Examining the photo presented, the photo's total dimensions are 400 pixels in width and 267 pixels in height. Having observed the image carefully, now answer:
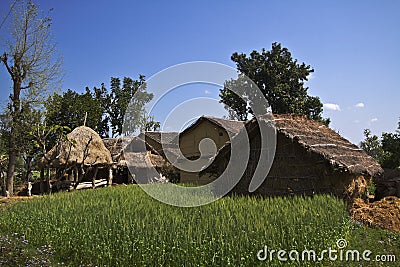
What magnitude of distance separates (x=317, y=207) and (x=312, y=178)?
104 inches

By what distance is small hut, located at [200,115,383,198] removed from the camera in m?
8.59

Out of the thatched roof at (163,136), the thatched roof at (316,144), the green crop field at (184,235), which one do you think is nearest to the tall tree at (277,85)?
the thatched roof at (163,136)

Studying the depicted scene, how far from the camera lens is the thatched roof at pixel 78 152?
48.6ft

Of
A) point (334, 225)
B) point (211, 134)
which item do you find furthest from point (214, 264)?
point (211, 134)

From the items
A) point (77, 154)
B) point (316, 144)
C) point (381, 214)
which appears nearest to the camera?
point (381, 214)

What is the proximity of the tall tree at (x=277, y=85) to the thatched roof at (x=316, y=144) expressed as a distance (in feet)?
47.6

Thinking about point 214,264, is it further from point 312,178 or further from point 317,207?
point 312,178

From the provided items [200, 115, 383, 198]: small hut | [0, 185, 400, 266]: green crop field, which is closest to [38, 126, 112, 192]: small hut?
[200, 115, 383, 198]: small hut

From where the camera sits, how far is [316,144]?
8.74 metres

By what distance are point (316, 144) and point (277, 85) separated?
17428mm

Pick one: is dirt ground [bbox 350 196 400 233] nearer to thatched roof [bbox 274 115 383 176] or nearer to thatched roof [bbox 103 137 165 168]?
thatched roof [bbox 274 115 383 176]

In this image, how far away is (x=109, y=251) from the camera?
4730mm

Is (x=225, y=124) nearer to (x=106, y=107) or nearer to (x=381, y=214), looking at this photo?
(x=381, y=214)

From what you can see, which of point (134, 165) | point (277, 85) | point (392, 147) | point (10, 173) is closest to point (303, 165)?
point (392, 147)
